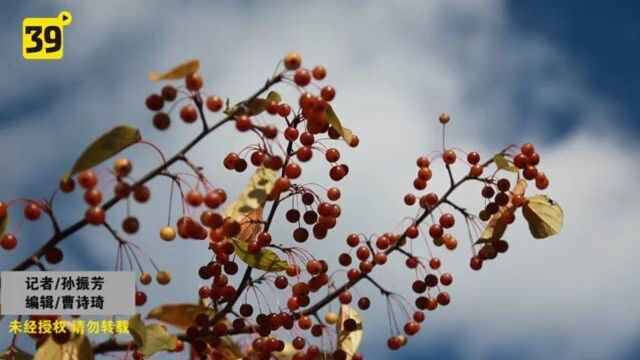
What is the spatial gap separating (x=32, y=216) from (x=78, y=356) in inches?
16.4

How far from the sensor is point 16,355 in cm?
257

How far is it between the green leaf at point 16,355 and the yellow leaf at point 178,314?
0.38 m

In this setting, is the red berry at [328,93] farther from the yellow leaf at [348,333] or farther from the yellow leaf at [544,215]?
the yellow leaf at [544,215]

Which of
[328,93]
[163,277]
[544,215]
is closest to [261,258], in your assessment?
[163,277]

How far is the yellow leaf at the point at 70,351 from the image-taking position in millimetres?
2402

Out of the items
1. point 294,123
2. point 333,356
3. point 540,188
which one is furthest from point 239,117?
point 540,188

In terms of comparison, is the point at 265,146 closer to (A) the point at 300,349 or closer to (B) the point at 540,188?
(A) the point at 300,349

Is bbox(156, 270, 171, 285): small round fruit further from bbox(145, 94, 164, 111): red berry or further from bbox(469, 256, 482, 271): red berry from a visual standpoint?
bbox(469, 256, 482, 271): red berry

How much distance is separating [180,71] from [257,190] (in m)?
0.42

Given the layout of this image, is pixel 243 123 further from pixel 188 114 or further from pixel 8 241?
pixel 8 241

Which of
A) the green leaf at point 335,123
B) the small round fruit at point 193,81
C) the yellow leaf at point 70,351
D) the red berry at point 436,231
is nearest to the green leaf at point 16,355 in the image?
the yellow leaf at point 70,351

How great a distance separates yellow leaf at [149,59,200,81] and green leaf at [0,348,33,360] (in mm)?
988

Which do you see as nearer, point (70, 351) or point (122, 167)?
point (122, 167)

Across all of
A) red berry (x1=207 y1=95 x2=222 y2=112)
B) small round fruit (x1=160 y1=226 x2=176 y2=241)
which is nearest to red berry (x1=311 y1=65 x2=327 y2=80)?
red berry (x1=207 y1=95 x2=222 y2=112)
